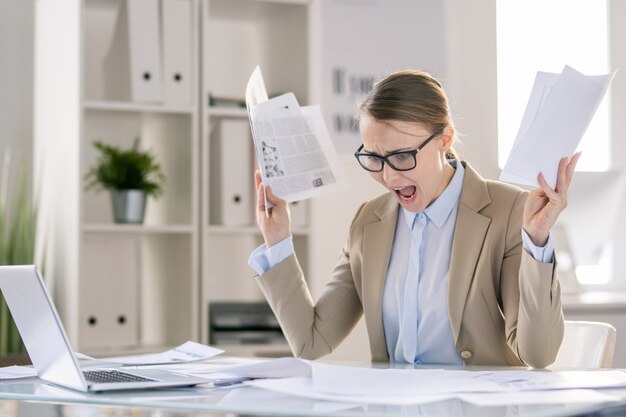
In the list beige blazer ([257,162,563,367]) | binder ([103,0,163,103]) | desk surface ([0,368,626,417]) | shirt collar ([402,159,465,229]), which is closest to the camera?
desk surface ([0,368,626,417])

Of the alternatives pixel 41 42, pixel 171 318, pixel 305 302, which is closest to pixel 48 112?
pixel 41 42

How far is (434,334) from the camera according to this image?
2053 mm

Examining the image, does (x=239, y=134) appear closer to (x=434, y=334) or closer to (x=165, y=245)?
(x=165, y=245)

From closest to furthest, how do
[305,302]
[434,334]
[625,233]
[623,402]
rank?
[623,402] < [434,334] < [305,302] < [625,233]

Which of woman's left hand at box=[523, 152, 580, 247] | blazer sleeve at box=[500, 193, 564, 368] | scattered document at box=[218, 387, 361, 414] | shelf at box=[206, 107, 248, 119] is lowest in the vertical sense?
scattered document at box=[218, 387, 361, 414]

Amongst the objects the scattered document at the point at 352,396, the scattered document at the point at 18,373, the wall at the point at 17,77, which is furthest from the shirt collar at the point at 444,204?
the wall at the point at 17,77

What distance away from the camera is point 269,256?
2160mm

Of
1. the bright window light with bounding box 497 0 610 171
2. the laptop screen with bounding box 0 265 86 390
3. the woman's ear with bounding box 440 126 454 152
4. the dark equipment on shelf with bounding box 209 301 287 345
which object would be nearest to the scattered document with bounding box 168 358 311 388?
the laptop screen with bounding box 0 265 86 390

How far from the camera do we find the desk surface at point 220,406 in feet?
3.90

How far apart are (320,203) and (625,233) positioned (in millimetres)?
1483

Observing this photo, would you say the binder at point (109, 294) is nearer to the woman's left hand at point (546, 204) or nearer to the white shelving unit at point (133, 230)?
the white shelving unit at point (133, 230)

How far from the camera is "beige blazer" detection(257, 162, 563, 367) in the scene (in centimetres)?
184

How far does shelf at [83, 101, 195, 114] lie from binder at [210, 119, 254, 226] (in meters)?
0.16

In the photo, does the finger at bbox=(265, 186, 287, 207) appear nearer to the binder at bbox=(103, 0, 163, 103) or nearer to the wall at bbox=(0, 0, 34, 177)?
the binder at bbox=(103, 0, 163, 103)
